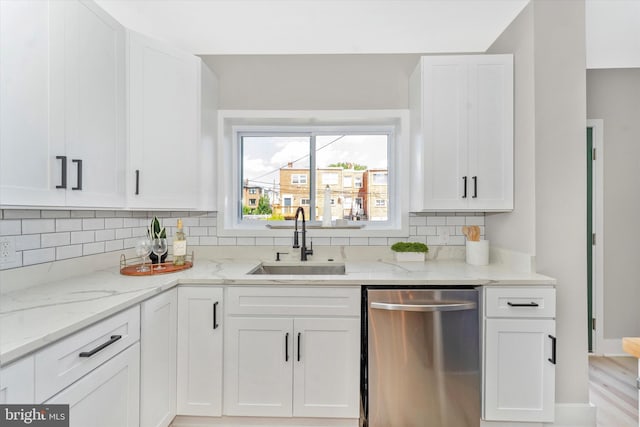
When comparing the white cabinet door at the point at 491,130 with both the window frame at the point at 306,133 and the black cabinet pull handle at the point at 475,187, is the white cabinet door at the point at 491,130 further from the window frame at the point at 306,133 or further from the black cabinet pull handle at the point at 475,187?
the window frame at the point at 306,133

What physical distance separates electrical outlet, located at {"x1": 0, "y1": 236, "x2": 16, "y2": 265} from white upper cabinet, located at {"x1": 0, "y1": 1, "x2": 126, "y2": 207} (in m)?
0.36

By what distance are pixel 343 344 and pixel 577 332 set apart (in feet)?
4.68

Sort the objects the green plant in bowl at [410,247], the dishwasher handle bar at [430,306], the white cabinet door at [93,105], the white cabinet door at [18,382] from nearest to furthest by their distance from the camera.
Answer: the white cabinet door at [18,382], the white cabinet door at [93,105], the dishwasher handle bar at [430,306], the green plant in bowl at [410,247]

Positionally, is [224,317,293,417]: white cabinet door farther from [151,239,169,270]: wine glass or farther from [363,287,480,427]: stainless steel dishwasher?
[151,239,169,270]: wine glass

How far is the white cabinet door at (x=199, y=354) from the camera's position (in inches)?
69.2

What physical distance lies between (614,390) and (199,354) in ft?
9.50

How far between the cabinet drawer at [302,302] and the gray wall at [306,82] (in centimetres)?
144

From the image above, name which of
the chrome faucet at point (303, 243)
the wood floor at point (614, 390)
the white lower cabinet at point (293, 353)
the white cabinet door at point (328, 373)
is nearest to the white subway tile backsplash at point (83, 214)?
the white lower cabinet at point (293, 353)

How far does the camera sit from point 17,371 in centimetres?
87

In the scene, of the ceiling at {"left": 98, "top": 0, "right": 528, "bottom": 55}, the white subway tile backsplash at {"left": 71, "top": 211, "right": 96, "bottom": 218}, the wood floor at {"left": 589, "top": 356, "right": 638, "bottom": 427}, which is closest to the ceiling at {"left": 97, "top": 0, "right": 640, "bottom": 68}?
the ceiling at {"left": 98, "top": 0, "right": 528, "bottom": 55}

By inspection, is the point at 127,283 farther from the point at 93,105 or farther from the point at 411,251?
the point at 411,251

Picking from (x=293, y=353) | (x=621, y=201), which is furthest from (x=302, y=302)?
(x=621, y=201)

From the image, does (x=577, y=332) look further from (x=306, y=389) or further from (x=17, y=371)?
(x=17, y=371)

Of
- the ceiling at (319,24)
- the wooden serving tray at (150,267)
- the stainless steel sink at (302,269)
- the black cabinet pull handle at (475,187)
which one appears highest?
the ceiling at (319,24)
